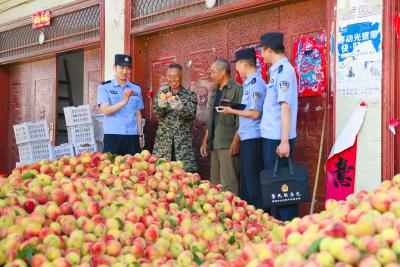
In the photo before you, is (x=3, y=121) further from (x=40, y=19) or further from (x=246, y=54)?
(x=246, y=54)

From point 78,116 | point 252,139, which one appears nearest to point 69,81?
point 78,116

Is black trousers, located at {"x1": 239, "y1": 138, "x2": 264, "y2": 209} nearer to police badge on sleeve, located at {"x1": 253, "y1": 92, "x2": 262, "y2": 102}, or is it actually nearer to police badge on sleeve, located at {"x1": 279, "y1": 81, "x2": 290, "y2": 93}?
police badge on sleeve, located at {"x1": 253, "y1": 92, "x2": 262, "y2": 102}

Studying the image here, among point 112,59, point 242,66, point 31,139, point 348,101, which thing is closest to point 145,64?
point 112,59

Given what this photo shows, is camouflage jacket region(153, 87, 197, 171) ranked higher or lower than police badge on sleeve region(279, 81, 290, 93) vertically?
lower

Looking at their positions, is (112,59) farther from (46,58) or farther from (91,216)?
(91,216)

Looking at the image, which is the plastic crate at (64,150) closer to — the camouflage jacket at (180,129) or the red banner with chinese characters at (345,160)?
the camouflage jacket at (180,129)

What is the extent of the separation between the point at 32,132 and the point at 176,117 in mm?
3653

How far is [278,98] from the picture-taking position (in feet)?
A: 16.7

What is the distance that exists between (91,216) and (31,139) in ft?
23.0

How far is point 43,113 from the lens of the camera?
10.8 m

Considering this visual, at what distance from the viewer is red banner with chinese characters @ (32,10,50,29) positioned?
1021cm

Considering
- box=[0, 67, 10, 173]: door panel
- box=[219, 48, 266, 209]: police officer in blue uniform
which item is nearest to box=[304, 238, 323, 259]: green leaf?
box=[219, 48, 266, 209]: police officer in blue uniform

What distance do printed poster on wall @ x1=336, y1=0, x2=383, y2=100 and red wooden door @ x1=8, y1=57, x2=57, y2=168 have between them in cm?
643

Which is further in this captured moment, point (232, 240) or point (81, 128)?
point (81, 128)
